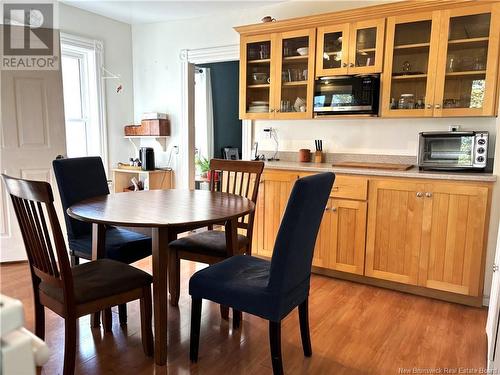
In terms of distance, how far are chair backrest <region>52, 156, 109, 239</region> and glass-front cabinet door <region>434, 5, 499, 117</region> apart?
253cm

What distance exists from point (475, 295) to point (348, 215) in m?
1.02

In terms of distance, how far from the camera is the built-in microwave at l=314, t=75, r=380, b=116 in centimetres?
301

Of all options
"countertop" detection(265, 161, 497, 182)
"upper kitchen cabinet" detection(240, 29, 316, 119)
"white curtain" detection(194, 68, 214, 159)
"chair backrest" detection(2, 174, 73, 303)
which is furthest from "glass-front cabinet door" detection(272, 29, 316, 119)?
"white curtain" detection(194, 68, 214, 159)

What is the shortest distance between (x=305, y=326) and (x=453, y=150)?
177 cm

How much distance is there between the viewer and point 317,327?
2.37 metres

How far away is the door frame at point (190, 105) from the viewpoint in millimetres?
4004

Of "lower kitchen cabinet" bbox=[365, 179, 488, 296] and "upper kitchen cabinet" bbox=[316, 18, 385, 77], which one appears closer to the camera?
"lower kitchen cabinet" bbox=[365, 179, 488, 296]

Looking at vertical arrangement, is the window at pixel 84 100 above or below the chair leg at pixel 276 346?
above

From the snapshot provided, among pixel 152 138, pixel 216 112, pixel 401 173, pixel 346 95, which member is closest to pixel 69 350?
pixel 401 173

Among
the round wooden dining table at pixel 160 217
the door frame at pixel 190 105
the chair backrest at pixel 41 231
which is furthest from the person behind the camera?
the door frame at pixel 190 105

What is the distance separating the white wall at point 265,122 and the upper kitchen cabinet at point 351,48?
37cm

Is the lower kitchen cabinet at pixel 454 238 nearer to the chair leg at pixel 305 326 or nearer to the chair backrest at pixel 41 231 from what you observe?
the chair leg at pixel 305 326

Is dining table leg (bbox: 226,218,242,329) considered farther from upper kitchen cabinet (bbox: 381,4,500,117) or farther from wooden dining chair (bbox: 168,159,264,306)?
upper kitchen cabinet (bbox: 381,4,500,117)

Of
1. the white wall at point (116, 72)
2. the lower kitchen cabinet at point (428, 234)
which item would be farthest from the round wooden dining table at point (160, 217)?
the white wall at point (116, 72)
